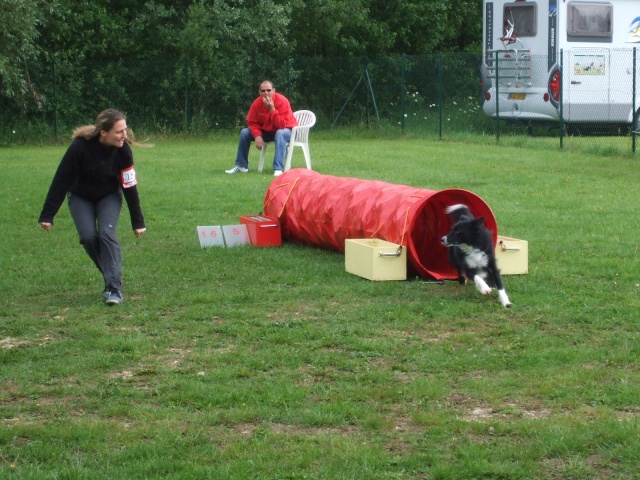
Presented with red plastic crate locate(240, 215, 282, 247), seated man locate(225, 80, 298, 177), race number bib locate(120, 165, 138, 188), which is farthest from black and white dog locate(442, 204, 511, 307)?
seated man locate(225, 80, 298, 177)

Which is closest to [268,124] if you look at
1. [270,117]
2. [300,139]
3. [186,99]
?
[270,117]

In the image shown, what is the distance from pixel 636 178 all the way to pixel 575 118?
25.2 feet

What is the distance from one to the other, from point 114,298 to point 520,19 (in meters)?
18.6

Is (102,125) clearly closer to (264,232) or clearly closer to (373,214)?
(373,214)

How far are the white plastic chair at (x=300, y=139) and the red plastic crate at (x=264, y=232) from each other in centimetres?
677

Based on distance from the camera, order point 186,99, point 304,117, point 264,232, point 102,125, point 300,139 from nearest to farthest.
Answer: point 102,125, point 264,232, point 300,139, point 304,117, point 186,99

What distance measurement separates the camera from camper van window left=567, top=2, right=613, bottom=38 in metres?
24.2

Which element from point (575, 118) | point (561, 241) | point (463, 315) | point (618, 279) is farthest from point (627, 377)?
point (575, 118)

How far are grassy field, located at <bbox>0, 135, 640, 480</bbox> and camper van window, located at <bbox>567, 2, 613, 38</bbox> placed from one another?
13.2 meters

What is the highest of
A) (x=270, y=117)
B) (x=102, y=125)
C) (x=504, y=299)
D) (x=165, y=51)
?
(x=165, y=51)

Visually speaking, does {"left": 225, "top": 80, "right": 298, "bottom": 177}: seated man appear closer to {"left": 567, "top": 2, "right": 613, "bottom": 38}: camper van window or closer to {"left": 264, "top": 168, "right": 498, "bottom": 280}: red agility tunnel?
{"left": 264, "top": 168, "right": 498, "bottom": 280}: red agility tunnel

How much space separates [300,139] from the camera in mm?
18828

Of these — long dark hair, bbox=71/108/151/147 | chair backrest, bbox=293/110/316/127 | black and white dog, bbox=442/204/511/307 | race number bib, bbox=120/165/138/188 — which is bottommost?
Answer: black and white dog, bbox=442/204/511/307

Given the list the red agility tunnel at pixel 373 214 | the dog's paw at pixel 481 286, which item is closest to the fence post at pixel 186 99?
the red agility tunnel at pixel 373 214
